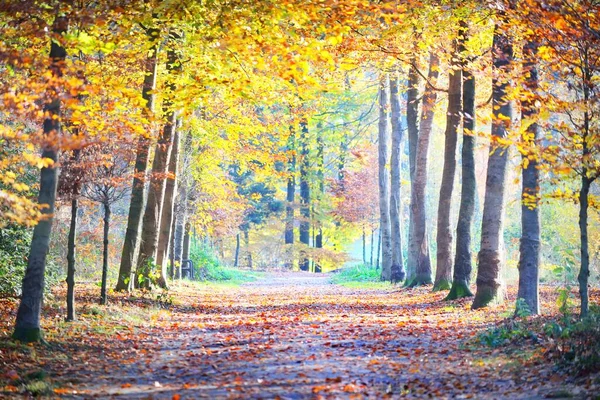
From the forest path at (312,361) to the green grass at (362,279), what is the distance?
1344 centimetres

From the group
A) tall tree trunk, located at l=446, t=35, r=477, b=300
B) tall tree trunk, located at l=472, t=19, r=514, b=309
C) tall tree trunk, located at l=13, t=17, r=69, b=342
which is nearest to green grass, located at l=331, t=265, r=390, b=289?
tall tree trunk, located at l=446, t=35, r=477, b=300

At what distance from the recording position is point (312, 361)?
9133 millimetres

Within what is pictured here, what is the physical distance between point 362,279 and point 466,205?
17.3 meters

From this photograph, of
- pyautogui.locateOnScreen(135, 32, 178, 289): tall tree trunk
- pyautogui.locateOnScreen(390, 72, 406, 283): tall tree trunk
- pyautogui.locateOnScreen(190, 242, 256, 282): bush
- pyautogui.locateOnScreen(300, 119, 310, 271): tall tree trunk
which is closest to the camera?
pyautogui.locateOnScreen(135, 32, 178, 289): tall tree trunk

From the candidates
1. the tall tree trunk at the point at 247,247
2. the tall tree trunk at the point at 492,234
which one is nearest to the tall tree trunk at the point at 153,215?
the tall tree trunk at the point at 492,234

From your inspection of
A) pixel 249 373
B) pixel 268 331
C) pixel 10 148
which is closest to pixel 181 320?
pixel 268 331

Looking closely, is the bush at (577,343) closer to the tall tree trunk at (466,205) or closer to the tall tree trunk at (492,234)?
the tall tree trunk at (492,234)

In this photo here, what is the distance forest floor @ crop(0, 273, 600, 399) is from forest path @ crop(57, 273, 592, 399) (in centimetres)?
2

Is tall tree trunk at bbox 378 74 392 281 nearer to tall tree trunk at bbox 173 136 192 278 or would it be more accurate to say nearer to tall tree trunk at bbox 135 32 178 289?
tall tree trunk at bbox 173 136 192 278

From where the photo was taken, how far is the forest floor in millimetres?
7488

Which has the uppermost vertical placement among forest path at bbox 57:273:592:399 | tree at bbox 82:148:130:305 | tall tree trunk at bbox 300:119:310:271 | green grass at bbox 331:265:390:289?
tall tree trunk at bbox 300:119:310:271

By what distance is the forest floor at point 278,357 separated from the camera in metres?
7.49

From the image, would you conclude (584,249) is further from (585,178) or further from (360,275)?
(360,275)

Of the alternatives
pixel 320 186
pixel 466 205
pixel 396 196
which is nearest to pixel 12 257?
pixel 466 205
